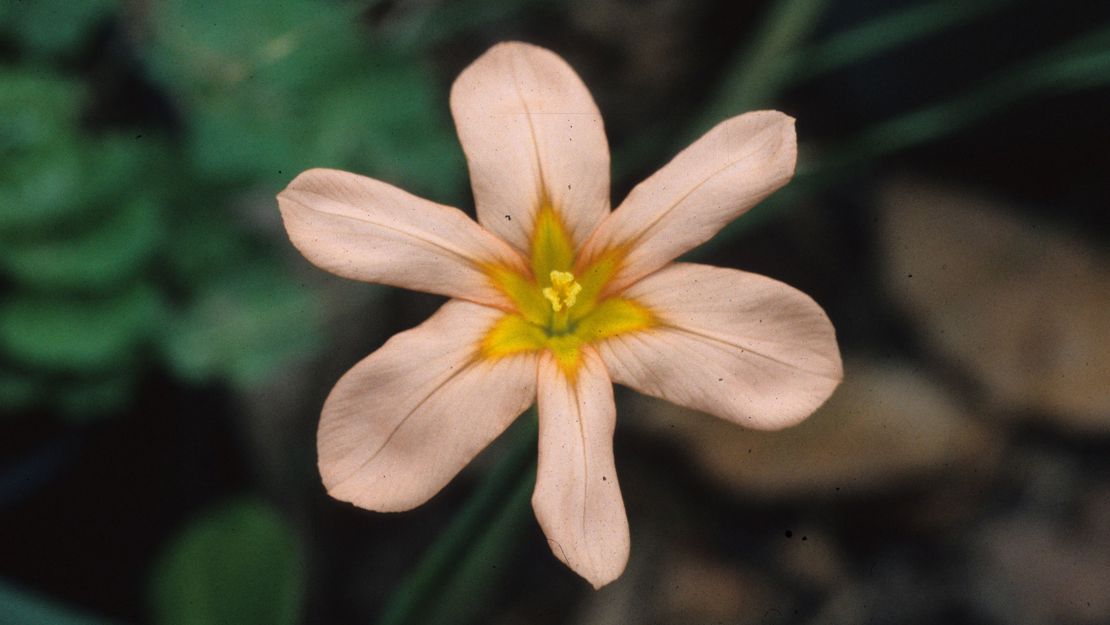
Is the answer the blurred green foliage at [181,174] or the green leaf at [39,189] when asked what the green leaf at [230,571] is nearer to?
the blurred green foliage at [181,174]

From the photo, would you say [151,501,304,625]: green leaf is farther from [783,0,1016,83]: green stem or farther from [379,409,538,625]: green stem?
→ [783,0,1016,83]: green stem

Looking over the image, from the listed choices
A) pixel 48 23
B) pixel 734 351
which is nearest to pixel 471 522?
pixel 734 351

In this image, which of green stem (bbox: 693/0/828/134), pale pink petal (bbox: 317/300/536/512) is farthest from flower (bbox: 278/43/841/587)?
green stem (bbox: 693/0/828/134)

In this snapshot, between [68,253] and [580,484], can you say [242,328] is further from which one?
[580,484]

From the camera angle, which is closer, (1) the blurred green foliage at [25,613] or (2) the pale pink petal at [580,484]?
(2) the pale pink petal at [580,484]

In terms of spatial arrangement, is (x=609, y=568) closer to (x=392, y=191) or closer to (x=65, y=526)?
(x=392, y=191)

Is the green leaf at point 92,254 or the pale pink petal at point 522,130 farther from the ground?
the pale pink petal at point 522,130

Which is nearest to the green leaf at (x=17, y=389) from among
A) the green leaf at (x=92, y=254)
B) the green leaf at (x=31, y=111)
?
the green leaf at (x=92, y=254)
